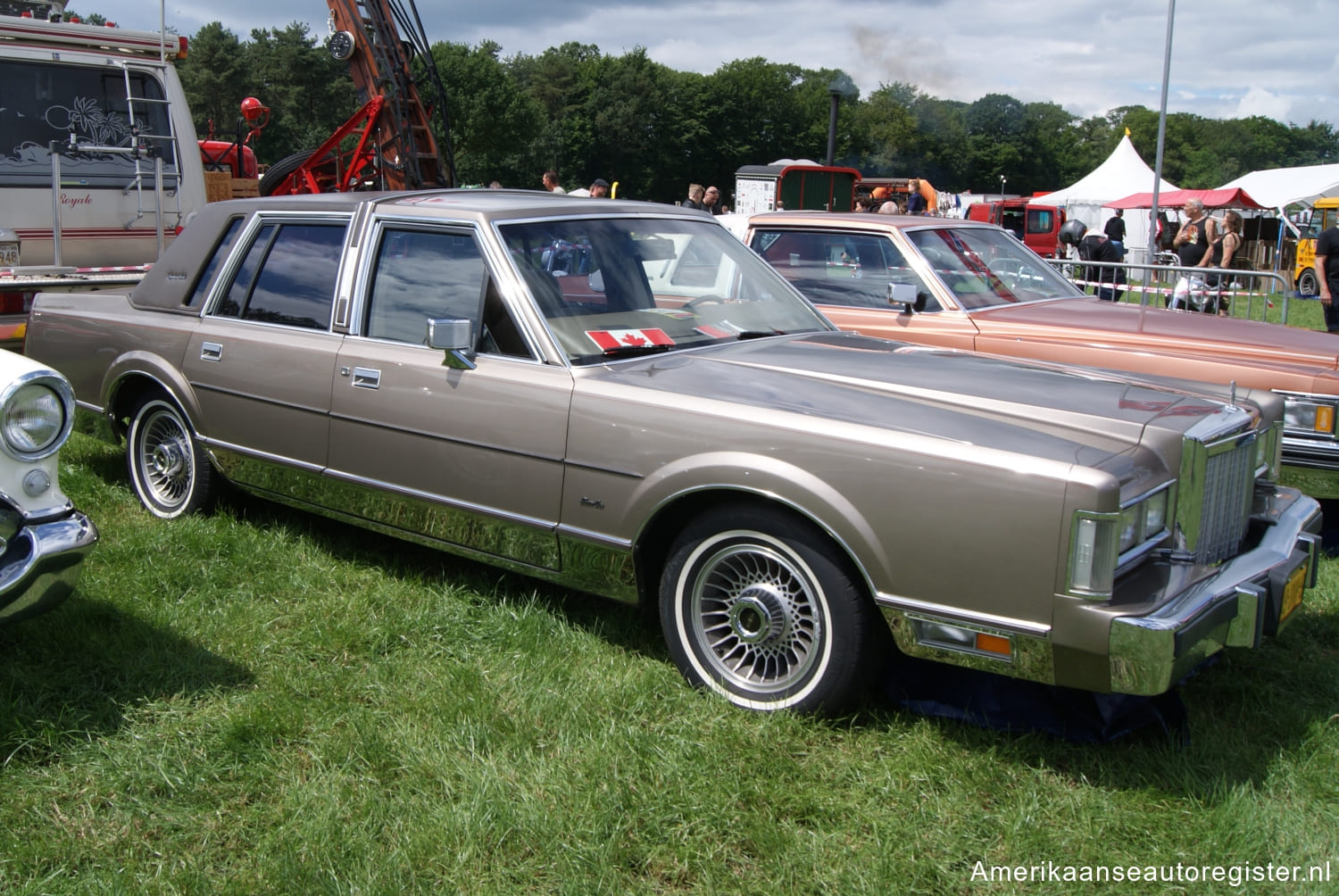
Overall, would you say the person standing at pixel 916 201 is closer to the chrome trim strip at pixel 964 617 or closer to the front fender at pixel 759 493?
the front fender at pixel 759 493

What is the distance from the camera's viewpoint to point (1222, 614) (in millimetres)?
2896

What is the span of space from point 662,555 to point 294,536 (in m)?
2.23

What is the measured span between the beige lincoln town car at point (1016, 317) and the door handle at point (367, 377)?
302cm

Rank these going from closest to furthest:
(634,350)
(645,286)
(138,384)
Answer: (634,350), (645,286), (138,384)

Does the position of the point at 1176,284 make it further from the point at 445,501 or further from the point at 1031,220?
the point at 1031,220

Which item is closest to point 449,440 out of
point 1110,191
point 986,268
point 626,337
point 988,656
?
point 626,337

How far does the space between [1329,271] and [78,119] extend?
1127 cm

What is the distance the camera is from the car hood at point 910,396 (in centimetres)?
304

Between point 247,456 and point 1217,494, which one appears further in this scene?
point 247,456

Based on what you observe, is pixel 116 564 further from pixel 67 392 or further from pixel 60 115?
pixel 60 115

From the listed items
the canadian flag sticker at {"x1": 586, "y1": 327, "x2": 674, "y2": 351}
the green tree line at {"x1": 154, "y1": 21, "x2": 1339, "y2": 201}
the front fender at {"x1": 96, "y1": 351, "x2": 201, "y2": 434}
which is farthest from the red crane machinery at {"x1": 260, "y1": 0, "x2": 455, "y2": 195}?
the green tree line at {"x1": 154, "y1": 21, "x2": 1339, "y2": 201}

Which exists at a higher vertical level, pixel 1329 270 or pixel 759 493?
pixel 1329 270

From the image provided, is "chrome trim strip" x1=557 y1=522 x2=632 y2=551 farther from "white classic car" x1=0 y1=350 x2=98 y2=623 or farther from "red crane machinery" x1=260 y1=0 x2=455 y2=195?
"red crane machinery" x1=260 y1=0 x2=455 y2=195

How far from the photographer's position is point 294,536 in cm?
505
